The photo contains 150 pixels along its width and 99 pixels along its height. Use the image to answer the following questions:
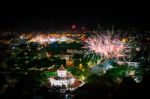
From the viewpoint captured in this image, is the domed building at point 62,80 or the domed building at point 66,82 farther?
the domed building at point 62,80

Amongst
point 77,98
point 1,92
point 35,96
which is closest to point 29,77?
point 1,92

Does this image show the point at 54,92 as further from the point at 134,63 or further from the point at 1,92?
the point at 134,63

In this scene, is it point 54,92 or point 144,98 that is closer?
point 144,98

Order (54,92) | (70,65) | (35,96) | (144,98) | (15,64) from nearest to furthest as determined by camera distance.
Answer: (144,98)
(35,96)
(54,92)
(70,65)
(15,64)

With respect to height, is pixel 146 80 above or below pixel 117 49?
below

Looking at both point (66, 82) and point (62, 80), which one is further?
point (62, 80)

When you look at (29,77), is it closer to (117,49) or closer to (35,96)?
(35,96)

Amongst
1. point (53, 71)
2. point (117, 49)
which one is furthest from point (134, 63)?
point (53, 71)

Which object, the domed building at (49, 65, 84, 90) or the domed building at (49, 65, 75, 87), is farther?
the domed building at (49, 65, 75, 87)

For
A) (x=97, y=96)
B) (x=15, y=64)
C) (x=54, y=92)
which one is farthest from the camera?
(x=15, y=64)
